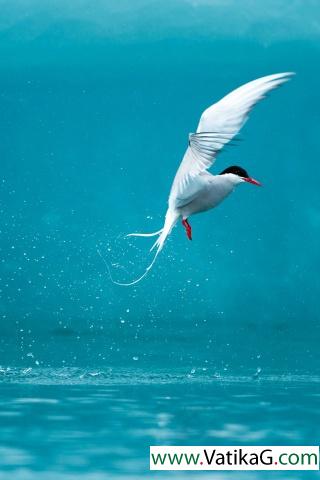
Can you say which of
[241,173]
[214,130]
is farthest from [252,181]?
[214,130]

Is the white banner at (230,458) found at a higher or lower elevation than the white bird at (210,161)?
lower

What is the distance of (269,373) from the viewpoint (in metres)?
24.3

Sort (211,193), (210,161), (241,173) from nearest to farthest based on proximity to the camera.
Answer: (210,161)
(211,193)
(241,173)

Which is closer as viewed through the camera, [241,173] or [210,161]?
[210,161]

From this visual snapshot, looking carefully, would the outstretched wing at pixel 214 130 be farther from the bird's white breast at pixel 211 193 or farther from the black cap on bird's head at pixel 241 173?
the black cap on bird's head at pixel 241 173

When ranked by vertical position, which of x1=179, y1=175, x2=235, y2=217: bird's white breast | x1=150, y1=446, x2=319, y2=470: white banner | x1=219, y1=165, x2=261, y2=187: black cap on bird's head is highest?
x1=219, y1=165, x2=261, y2=187: black cap on bird's head

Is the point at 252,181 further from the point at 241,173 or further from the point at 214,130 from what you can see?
the point at 214,130

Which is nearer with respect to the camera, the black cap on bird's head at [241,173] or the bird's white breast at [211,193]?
the bird's white breast at [211,193]

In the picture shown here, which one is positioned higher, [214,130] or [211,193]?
[214,130]

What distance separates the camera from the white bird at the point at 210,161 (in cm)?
1292

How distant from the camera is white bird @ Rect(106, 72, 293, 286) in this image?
12.9 metres

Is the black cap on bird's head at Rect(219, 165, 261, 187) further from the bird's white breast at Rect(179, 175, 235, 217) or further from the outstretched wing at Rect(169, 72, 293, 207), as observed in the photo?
the outstretched wing at Rect(169, 72, 293, 207)

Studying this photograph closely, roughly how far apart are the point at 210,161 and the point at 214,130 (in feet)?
1.89

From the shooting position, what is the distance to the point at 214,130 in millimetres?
13266
